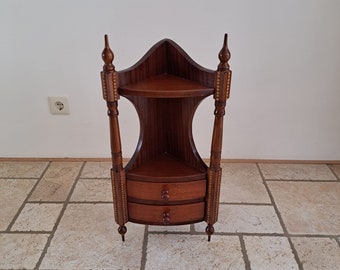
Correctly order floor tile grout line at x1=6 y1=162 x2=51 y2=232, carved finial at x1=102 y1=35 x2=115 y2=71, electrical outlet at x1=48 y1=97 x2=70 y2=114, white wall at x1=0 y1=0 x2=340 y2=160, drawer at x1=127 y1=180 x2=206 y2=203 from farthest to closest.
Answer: electrical outlet at x1=48 y1=97 x2=70 y2=114, white wall at x1=0 y1=0 x2=340 y2=160, floor tile grout line at x1=6 y1=162 x2=51 y2=232, drawer at x1=127 y1=180 x2=206 y2=203, carved finial at x1=102 y1=35 x2=115 y2=71

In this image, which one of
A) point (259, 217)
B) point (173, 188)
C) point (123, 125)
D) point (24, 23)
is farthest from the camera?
point (123, 125)

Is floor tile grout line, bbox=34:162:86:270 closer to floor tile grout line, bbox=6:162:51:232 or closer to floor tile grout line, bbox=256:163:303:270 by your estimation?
floor tile grout line, bbox=6:162:51:232

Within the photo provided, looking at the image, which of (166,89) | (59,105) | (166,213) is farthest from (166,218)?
(59,105)

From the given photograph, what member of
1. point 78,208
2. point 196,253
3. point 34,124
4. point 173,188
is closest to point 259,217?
point 196,253

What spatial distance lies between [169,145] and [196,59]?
515 millimetres

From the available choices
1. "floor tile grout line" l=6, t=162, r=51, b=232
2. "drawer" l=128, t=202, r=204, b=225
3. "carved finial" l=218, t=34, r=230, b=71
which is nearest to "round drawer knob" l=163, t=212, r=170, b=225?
"drawer" l=128, t=202, r=204, b=225

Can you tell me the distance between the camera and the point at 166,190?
1.20m

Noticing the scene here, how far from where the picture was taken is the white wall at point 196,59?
5.07 feet

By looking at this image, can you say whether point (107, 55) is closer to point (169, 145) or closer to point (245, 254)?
point (169, 145)

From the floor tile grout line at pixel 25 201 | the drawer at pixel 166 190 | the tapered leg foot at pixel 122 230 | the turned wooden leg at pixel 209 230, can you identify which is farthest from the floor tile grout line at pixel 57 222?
the turned wooden leg at pixel 209 230

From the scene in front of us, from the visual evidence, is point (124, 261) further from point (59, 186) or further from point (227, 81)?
point (227, 81)

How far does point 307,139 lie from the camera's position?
1832 millimetres

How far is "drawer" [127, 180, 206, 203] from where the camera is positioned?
1.20m

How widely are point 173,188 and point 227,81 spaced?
447 mm
